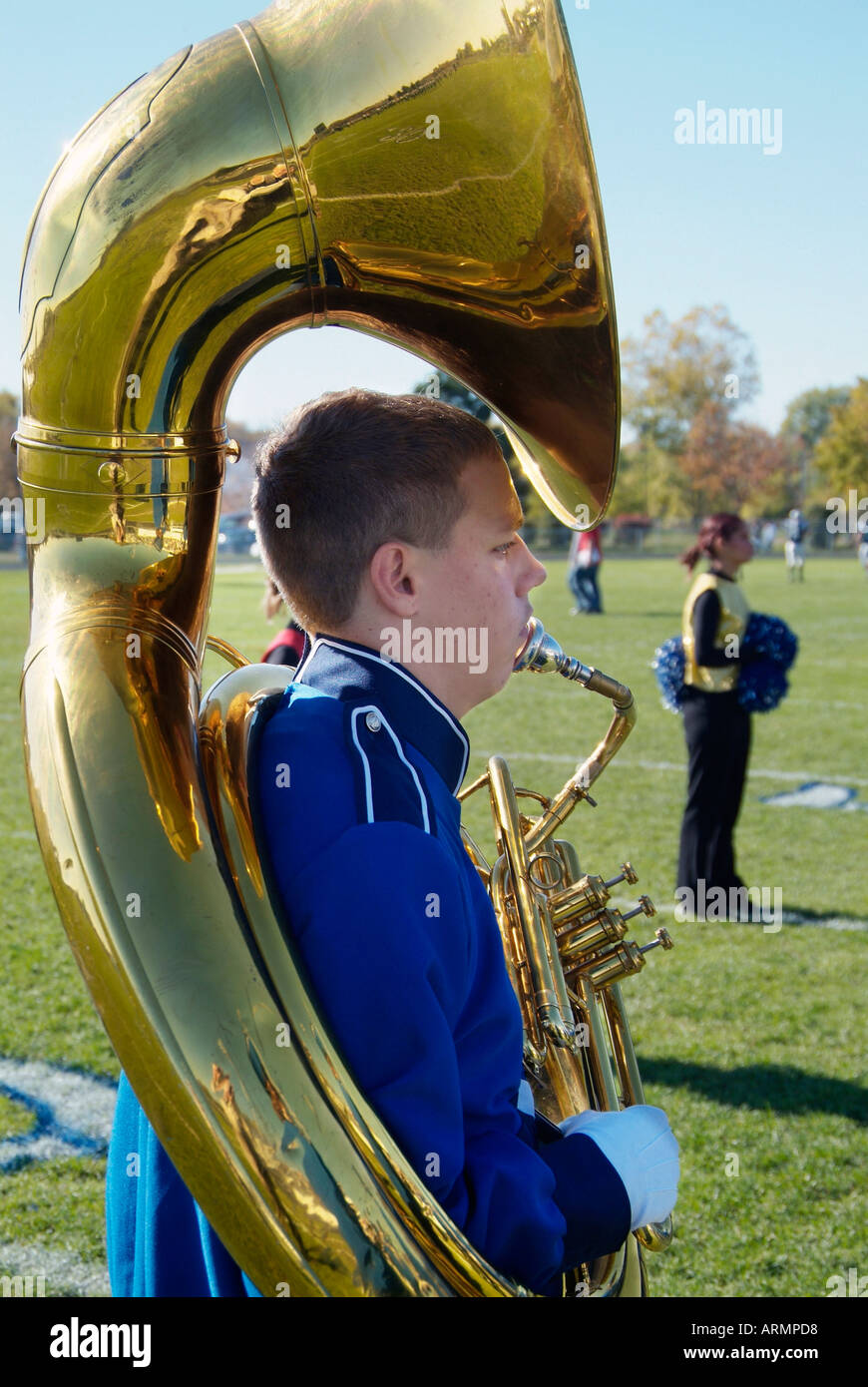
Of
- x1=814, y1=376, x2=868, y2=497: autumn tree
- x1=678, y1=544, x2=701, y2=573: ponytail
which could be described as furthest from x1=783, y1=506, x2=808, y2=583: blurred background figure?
x1=814, y1=376, x2=868, y2=497: autumn tree

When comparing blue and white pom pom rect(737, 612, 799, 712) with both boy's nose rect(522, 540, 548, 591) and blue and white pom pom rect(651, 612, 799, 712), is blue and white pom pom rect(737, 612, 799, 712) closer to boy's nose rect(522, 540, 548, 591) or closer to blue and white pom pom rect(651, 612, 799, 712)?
blue and white pom pom rect(651, 612, 799, 712)

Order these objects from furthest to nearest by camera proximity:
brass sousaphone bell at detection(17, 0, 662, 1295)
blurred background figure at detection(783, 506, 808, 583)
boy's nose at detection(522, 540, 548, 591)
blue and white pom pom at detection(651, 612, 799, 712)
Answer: blurred background figure at detection(783, 506, 808, 583), blue and white pom pom at detection(651, 612, 799, 712), boy's nose at detection(522, 540, 548, 591), brass sousaphone bell at detection(17, 0, 662, 1295)

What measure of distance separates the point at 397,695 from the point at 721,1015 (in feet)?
12.4

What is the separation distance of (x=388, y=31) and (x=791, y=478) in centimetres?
7729

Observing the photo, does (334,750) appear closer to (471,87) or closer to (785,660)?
(471,87)

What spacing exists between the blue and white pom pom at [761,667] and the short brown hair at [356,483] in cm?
458

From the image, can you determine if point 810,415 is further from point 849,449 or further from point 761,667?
point 761,667

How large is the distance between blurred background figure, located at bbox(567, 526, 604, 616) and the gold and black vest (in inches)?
514

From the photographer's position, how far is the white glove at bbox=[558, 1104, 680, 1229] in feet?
4.83

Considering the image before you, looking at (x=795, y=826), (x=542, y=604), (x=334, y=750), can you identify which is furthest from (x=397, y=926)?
(x=542, y=604)

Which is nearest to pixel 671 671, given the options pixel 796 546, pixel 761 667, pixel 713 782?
pixel 761 667

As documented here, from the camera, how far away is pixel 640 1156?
4.91 feet

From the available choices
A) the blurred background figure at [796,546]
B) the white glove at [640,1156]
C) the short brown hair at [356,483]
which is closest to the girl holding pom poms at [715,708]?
the white glove at [640,1156]

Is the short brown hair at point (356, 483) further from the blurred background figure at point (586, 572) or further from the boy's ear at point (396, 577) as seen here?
the blurred background figure at point (586, 572)
